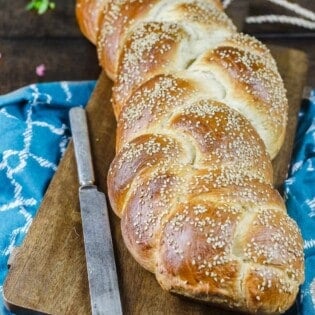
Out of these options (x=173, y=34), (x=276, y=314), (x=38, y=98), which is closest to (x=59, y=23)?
(x=38, y=98)

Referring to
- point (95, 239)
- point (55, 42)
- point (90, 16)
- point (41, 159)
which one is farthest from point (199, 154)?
point (55, 42)

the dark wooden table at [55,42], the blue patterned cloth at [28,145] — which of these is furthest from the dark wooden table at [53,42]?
the blue patterned cloth at [28,145]

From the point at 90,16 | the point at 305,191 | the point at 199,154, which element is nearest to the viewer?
the point at 199,154

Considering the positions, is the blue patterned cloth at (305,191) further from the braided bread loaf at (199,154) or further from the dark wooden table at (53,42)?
the dark wooden table at (53,42)

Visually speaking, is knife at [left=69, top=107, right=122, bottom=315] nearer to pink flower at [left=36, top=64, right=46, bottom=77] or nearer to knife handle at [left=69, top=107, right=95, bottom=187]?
knife handle at [left=69, top=107, right=95, bottom=187]

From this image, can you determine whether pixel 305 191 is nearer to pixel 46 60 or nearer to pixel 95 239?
pixel 95 239

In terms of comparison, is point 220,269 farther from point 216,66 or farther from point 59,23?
point 59,23
